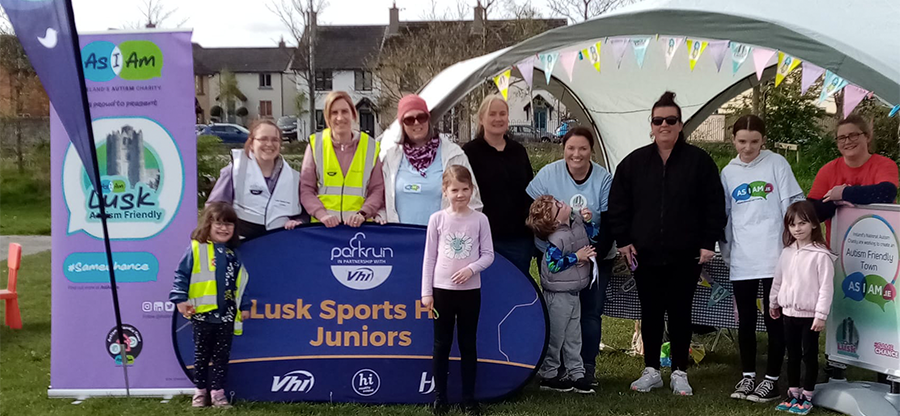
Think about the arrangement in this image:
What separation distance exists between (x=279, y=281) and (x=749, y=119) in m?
2.89

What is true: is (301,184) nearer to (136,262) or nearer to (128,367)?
(136,262)

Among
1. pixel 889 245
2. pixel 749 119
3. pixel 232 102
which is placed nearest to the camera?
pixel 889 245

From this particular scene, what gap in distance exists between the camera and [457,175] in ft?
12.9

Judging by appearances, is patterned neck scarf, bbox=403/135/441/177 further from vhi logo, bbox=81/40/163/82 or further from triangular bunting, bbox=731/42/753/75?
triangular bunting, bbox=731/42/753/75

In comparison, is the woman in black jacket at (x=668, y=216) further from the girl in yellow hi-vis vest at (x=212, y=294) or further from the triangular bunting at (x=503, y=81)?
the girl in yellow hi-vis vest at (x=212, y=294)

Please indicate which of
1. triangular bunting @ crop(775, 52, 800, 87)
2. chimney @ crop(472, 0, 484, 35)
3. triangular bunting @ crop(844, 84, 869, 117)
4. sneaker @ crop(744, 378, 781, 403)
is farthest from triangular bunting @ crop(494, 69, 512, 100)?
chimney @ crop(472, 0, 484, 35)

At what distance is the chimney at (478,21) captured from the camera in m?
18.8

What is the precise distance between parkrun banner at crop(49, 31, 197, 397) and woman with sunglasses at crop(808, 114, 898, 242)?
3721 millimetres

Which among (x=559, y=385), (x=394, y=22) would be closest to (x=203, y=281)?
(x=559, y=385)

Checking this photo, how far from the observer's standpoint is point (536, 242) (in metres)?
4.59

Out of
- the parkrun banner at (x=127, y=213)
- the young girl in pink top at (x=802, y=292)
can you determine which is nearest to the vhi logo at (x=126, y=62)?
the parkrun banner at (x=127, y=213)

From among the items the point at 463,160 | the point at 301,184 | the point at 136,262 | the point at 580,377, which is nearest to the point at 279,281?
the point at 301,184

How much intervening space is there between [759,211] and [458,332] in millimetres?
1879

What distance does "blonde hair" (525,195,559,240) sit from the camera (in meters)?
4.32
